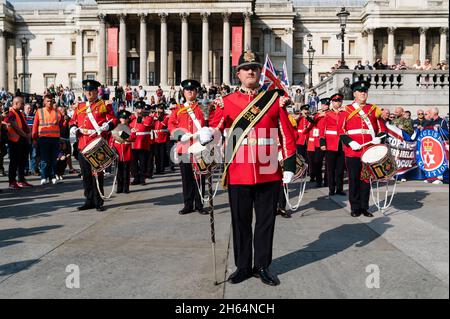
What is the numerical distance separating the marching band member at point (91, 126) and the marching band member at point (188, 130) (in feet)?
3.91

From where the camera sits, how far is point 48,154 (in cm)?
1327

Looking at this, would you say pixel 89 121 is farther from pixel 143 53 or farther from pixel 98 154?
pixel 143 53

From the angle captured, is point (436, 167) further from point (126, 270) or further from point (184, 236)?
point (126, 270)

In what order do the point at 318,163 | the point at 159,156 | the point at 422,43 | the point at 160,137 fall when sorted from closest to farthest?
the point at 318,163 → the point at 160,137 → the point at 159,156 → the point at 422,43

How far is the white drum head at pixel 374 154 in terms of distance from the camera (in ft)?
26.1

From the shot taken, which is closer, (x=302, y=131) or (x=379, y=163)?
(x=379, y=163)

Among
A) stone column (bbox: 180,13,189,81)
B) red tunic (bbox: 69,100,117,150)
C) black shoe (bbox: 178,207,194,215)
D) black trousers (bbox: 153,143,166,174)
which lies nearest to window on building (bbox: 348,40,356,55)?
stone column (bbox: 180,13,189,81)

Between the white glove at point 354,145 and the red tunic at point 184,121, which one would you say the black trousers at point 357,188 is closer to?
the white glove at point 354,145

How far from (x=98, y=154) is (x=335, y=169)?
5.43 meters

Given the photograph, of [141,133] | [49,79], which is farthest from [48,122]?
[49,79]

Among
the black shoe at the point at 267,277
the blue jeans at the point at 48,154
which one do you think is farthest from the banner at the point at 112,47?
the black shoe at the point at 267,277

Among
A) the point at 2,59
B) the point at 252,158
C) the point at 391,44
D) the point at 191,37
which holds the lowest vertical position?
the point at 252,158

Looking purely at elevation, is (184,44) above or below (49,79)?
above
